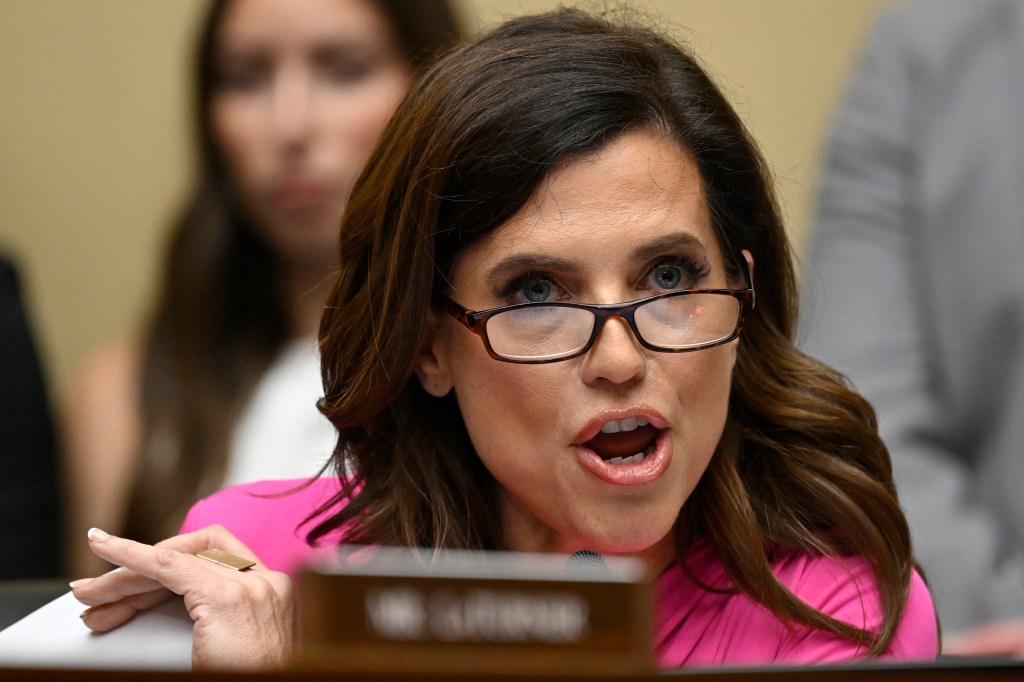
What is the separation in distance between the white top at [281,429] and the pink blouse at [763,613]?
2.67 ft

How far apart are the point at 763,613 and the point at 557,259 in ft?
1.19

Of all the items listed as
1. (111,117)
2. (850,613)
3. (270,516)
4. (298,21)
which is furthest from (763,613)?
(111,117)

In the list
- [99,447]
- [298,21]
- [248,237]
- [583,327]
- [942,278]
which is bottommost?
[99,447]

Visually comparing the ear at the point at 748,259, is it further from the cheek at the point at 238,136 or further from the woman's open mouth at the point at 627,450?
the cheek at the point at 238,136

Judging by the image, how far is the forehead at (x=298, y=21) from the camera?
229cm

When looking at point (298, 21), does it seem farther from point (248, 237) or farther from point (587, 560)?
point (587, 560)

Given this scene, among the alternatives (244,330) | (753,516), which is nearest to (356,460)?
(753,516)

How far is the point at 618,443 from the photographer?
1.09 m

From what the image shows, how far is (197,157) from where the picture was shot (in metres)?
2.42

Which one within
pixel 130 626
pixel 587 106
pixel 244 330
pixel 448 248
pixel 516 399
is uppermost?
pixel 587 106

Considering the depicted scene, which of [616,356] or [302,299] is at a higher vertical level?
[616,356]

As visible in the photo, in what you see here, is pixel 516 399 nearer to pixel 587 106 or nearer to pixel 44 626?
pixel 587 106

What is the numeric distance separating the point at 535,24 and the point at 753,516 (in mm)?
457

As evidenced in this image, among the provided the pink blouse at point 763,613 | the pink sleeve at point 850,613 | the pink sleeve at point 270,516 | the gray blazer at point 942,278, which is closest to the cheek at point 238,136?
the gray blazer at point 942,278
